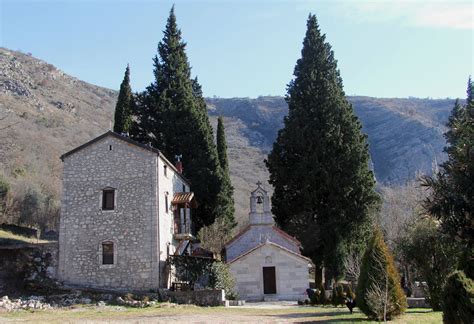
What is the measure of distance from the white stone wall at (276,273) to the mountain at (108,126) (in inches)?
1125

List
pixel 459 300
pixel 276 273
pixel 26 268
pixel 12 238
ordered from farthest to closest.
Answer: pixel 12 238 < pixel 276 273 < pixel 26 268 < pixel 459 300

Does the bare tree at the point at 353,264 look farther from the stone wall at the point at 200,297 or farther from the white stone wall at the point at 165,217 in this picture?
the white stone wall at the point at 165,217

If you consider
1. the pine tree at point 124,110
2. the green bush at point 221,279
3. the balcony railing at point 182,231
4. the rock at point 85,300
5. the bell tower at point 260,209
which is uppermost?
the pine tree at point 124,110

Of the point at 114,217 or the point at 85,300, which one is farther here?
the point at 114,217

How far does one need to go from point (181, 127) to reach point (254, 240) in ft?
33.4

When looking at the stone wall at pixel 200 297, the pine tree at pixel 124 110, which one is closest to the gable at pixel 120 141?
the stone wall at pixel 200 297

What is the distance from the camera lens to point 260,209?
1423 inches

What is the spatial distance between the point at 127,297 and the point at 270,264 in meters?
9.99

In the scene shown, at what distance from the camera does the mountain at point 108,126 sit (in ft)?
229

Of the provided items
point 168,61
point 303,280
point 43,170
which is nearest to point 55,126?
point 43,170

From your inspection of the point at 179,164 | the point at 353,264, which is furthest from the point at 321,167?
the point at 179,164

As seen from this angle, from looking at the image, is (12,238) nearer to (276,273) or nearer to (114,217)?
(114,217)

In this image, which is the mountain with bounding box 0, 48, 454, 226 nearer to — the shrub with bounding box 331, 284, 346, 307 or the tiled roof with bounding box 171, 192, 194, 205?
the tiled roof with bounding box 171, 192, 194, 205

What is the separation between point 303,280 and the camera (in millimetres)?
32281
